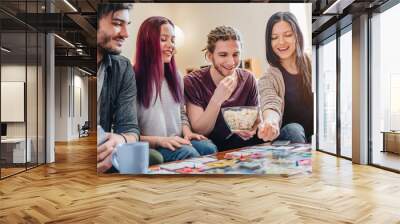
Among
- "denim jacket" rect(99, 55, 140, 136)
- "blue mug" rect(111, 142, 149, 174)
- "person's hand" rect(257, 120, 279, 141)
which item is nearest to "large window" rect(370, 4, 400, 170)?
"person's hand" rect(257, 120, 279, 141)

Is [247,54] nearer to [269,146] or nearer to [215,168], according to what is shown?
[269,146]

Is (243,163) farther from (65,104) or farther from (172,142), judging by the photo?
(65,104)

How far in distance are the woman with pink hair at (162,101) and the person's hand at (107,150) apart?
41 centimetres

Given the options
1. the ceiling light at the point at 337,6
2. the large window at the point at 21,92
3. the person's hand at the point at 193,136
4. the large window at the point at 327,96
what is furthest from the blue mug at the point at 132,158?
the large window at the point at 327,96

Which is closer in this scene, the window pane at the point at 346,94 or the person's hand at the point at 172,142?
the person's hand at the point at 172,142

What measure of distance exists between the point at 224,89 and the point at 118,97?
1.75 metres

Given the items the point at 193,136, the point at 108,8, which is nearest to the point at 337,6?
the point at 193,136

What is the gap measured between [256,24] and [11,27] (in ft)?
13.8

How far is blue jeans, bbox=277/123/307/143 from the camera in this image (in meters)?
6.23

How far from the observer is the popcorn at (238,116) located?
6211mm

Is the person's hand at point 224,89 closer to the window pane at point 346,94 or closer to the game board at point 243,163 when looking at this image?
the game board at point 243,163

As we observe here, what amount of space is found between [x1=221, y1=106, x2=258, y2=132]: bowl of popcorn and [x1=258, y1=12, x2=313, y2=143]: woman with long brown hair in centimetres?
17

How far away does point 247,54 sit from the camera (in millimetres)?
6234

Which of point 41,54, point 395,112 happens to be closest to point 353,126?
point 395,112
